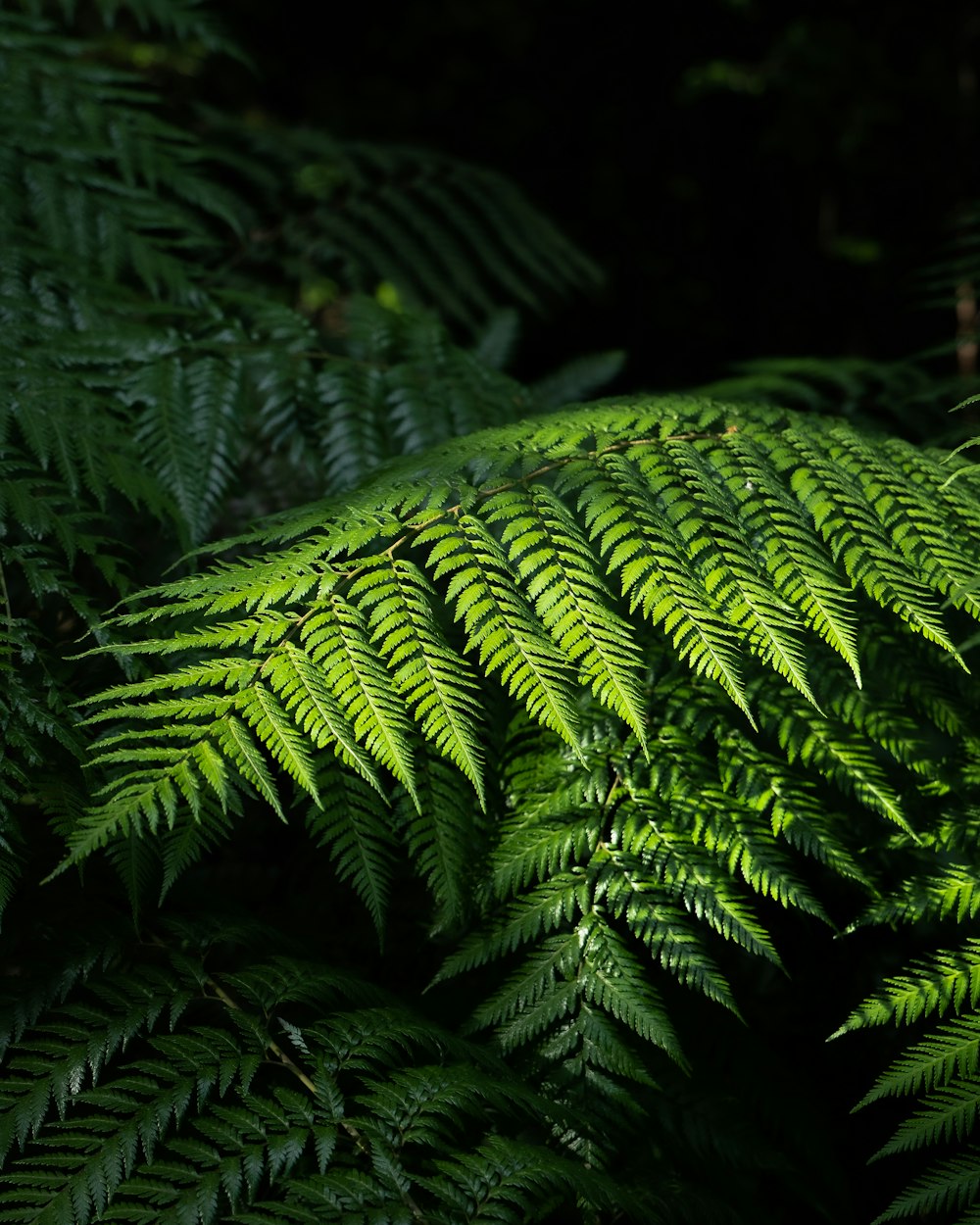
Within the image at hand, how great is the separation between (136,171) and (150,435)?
1140 millimetres

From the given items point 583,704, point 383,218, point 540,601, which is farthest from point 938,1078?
point 383,218

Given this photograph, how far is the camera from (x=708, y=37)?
4660mm

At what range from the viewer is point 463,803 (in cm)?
162

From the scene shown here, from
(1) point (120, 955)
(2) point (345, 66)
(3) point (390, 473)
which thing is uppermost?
(2) point (345, 66)

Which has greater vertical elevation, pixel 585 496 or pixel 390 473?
pixel 585 496

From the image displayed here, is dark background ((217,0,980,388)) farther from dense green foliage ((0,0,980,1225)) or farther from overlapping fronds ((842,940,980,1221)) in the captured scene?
overlapping fronds ((842,940,980,1221))

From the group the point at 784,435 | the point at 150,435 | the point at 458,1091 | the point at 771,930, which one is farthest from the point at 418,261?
the point at 458,1091

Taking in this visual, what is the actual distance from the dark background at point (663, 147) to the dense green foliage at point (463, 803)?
10.3ft

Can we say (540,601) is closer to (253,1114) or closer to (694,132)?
(253,1114)

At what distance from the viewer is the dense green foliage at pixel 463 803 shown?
132 centimetres

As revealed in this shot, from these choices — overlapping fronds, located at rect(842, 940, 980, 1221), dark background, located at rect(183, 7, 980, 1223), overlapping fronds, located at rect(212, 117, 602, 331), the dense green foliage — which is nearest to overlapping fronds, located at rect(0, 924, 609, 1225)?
the dense green foliage

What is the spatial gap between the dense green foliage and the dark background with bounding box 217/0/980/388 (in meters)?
3.15

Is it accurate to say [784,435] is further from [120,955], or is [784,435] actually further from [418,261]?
[418,261]

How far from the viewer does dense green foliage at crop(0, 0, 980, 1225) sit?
1.32 metres
